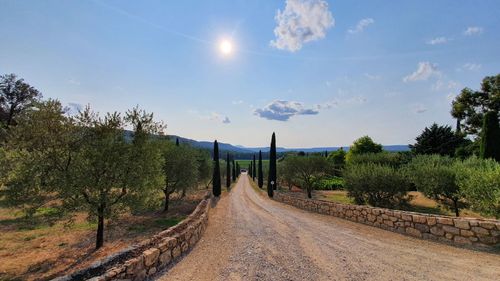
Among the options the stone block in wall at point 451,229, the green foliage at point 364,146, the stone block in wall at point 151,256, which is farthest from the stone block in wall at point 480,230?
the green foliage at point 364,146

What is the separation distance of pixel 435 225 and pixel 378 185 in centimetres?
935

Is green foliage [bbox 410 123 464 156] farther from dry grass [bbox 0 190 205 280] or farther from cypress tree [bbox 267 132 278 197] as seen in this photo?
dry grass [bbox 0 190 205 280]

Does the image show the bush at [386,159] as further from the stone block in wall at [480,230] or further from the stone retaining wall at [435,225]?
the stone block in wall at [480,230]

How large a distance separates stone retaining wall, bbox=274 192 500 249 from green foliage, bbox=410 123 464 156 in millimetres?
29428

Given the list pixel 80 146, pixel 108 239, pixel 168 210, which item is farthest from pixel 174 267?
pixel 168 210

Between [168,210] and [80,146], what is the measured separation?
1444 cm

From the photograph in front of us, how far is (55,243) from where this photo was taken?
14.6m

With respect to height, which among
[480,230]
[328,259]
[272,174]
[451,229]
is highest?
[272,174]

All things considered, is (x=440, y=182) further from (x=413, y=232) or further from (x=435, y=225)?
(x=435, y=225)

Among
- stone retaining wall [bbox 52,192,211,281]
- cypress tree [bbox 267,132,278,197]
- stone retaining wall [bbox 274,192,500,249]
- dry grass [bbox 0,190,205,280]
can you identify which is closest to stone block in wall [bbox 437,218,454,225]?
stone retaining wall [bbox 274,192,500,249]

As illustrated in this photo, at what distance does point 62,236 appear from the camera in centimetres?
1602

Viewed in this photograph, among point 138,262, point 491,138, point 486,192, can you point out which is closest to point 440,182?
point 486,192

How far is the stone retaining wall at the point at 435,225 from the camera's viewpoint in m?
9.27

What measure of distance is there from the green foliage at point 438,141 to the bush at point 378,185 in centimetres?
2163
